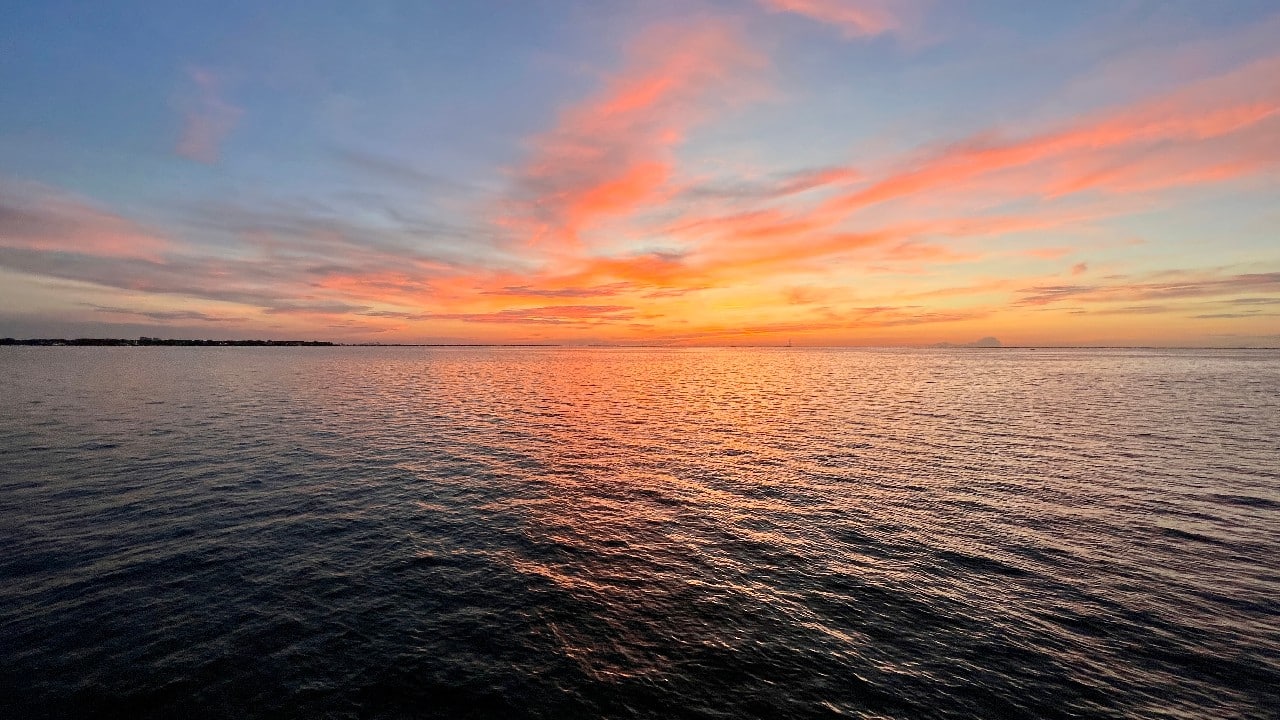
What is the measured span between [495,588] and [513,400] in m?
65.7

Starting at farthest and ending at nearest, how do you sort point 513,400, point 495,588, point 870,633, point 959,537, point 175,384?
point 175,384 < point 513,400 < point 959,537 < point 495,588 < point 870,633

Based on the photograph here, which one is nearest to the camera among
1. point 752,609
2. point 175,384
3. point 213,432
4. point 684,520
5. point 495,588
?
point 752,609

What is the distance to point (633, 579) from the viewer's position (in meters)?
21.1

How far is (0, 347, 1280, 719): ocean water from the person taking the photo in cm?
1442

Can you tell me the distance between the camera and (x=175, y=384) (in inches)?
3706

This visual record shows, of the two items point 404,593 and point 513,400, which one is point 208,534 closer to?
point 404,593

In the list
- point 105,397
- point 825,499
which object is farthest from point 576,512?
point 105,397

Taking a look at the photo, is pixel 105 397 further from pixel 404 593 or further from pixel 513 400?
pixel 404 593

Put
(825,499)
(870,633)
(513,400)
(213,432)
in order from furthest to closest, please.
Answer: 1. (513,400)
2. (213,432)
3. (825,499)
4. (870,633)

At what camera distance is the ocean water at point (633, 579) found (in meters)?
14.4

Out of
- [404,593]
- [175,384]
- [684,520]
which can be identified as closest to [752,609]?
[684,520]

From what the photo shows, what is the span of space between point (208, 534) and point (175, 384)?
312 feet

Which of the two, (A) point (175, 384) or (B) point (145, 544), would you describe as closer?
(B) point (145, 544)

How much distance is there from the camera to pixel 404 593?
19.5 m
